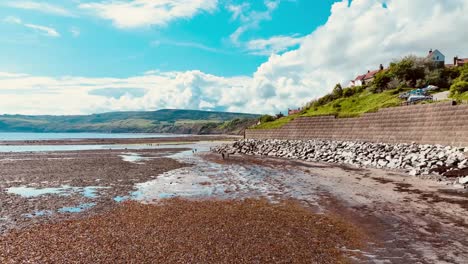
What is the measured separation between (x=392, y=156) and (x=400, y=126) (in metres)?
7.21

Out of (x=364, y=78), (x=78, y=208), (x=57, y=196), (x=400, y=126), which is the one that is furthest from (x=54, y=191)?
(x=364, y=78)

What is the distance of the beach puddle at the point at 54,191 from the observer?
19.2 m

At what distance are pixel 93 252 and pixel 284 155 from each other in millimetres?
37415

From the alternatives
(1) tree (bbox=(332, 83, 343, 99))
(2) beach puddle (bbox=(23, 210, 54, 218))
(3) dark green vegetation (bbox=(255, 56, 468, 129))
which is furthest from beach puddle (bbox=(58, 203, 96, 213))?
(1) tree (bbox=(332, 83, 343, 99))

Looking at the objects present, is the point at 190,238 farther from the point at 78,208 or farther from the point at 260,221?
the point at 78,208

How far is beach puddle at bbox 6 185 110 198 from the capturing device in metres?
19.2

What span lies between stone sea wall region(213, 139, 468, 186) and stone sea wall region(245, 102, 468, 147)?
145 centimetres

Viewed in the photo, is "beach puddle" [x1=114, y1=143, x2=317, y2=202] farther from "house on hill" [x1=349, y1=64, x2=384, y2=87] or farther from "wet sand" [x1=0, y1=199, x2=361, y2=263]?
"house on hill" [x1=349, y1=64, x2=384, y2=87]

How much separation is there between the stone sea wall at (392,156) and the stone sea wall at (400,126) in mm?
1450

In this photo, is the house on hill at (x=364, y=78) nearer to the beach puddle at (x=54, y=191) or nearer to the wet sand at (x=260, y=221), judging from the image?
the wet sand at (x=260, y=221)

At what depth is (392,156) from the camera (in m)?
29.5

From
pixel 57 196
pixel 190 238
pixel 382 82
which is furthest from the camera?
pixel 382 82

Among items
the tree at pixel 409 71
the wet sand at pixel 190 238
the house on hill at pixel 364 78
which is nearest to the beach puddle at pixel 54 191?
the wet sand at pixel 190 238

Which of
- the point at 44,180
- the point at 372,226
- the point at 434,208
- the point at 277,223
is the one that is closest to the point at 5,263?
the point at 277,223
